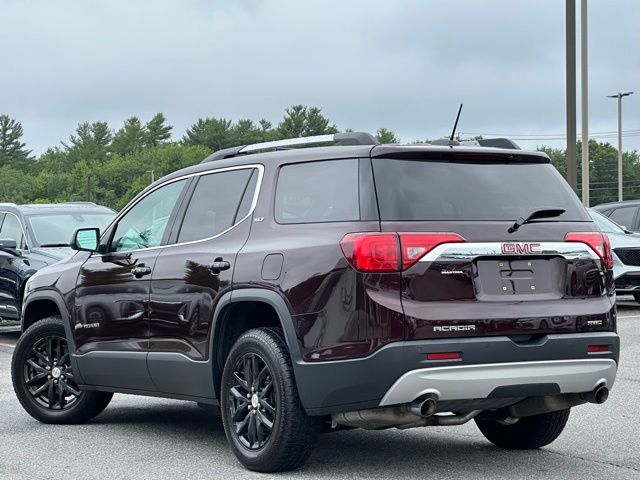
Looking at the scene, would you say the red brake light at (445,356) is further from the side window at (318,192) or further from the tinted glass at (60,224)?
the tinted glass at (60,224)

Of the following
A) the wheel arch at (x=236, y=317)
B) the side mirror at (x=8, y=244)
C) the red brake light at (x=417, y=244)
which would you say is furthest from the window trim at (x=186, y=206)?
the side mirror at (x=8, y=244)

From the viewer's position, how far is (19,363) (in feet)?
29.4

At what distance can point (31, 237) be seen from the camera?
51.6 feet

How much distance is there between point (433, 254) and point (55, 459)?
9.02 ft

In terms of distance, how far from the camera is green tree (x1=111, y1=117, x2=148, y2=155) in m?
174

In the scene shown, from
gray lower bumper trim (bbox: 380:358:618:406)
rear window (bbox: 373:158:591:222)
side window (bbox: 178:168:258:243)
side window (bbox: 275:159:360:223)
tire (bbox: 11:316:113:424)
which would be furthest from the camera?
tire (bbox: 11:316:113:424)

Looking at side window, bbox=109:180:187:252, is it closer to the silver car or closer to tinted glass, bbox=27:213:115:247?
tinted glass, bbox=27:213:115:247

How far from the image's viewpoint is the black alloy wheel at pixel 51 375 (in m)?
8.85

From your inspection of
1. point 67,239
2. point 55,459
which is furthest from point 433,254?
point 67,239

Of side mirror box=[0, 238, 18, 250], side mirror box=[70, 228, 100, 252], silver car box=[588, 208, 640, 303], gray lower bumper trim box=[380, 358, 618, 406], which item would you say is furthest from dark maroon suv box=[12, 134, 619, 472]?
silver car box=[588, 208, 640, 303]

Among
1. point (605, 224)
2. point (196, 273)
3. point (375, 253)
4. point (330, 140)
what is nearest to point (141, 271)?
point (196, 273)

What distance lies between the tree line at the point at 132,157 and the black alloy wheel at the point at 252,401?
405 feet

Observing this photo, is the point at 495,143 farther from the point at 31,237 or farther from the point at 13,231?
Answer: the point at 13,231

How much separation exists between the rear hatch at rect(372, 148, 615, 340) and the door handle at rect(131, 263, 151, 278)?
6.73 feet
